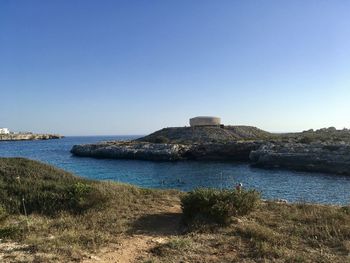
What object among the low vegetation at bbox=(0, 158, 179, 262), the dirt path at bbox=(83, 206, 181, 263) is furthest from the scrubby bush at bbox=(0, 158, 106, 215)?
the dirt path at bbox=(83, 206, 181, 263)

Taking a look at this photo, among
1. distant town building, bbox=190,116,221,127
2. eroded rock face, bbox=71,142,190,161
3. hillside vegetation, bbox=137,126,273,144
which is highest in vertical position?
distant town building, bbox=190,116,221,127

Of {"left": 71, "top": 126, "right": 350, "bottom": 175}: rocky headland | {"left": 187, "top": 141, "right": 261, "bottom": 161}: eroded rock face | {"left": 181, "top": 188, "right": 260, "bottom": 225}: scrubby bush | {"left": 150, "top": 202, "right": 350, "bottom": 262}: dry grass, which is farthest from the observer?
{"left": 187, "top": 141, "right": 261, "bottom": 161}: eroded rock face

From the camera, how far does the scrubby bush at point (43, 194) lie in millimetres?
12039

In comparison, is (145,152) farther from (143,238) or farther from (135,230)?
(143,238)

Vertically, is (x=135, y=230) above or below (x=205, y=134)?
below

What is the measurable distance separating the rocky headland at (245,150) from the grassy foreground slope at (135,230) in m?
39.1

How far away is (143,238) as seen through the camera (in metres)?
9.45

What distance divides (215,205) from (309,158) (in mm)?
44646

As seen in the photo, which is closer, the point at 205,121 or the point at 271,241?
the point at 271,241

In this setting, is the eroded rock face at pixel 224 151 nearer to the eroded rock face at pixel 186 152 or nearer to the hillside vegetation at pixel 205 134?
the eroded rock face at pixel 186 152

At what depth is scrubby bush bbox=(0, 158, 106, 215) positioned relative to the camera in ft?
39.5

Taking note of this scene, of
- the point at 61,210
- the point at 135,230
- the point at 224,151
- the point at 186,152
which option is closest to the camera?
the point at 135,230

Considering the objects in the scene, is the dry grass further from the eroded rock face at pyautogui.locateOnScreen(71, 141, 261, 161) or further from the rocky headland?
the eroded rock face at pyautogui.locateOnScreen(71, 141, 261, 161)

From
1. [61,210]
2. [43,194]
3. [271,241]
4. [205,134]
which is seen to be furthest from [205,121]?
[271,241]
